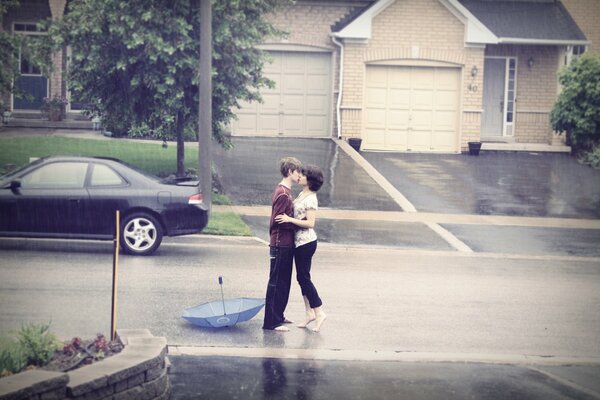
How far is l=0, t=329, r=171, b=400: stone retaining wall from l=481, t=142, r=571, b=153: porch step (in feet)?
74.8

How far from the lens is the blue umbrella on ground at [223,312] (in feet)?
32.5

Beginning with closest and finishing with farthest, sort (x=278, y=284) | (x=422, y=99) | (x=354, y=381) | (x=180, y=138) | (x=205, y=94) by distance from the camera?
(x=354, y=381)
(x=278, y=284)
(x=205, y=94)
(x=180, y=138)
(x=422, y=99)

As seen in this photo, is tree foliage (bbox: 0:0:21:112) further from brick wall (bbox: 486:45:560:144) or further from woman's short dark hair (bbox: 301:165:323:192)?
brick wall (bbox: 486:45:560:144)

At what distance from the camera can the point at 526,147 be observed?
97.1 ft

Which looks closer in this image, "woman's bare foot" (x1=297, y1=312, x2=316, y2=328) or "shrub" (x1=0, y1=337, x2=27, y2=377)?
"shrub" (x1=0, y1=337, x2=27, y2=377)

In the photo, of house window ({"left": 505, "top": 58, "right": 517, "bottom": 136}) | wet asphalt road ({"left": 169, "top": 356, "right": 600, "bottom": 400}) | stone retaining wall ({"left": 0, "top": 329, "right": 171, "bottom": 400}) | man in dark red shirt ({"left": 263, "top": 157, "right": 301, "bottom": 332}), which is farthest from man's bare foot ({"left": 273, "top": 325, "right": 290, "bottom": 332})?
house window ({"left": 505, "top": 58, "right": 517, "bottom": 136})

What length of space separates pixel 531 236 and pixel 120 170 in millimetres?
8264

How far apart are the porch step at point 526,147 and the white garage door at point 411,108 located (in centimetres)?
106

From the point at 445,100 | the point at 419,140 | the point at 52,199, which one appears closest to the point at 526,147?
the point at 445,100

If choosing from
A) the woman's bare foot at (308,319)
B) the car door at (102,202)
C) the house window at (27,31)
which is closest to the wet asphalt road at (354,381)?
the woman's bare foot at (308,319)

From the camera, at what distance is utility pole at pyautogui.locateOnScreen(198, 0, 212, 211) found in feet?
55.8

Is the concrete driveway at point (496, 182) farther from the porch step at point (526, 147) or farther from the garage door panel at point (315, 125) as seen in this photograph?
the garage door panel at point (315, 125)

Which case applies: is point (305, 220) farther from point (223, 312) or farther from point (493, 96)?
point (493, 96)

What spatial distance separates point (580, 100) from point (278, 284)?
1824 centimetres
